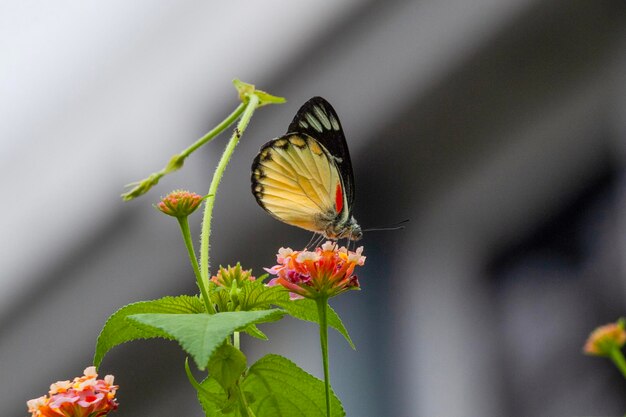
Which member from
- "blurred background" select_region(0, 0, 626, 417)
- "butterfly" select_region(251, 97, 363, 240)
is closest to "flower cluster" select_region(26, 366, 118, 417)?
"butterfly" select_region(251, 97, 363, 240)

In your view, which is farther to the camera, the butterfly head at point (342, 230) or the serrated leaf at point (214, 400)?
the butterfly head at point (342, 230)

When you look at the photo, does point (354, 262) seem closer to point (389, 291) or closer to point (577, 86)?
point (389, 291)

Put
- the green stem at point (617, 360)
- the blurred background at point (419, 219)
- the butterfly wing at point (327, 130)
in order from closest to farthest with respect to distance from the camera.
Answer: the green stem at point (617, 360), the butterfly wing at point (327, 130), the blurred background at point (419, 219)

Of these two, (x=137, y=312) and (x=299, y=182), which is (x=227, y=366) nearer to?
(x=137, y=312)

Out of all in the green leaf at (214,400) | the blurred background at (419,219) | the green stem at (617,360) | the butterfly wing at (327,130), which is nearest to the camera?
the green stem at (617,360)

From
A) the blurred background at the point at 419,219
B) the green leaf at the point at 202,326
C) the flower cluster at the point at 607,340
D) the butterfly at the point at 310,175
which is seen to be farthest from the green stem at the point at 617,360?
the blurred background at the point at 419,219

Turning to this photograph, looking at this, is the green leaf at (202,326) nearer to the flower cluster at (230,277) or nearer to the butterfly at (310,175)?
the flower cluster at (230,277)
